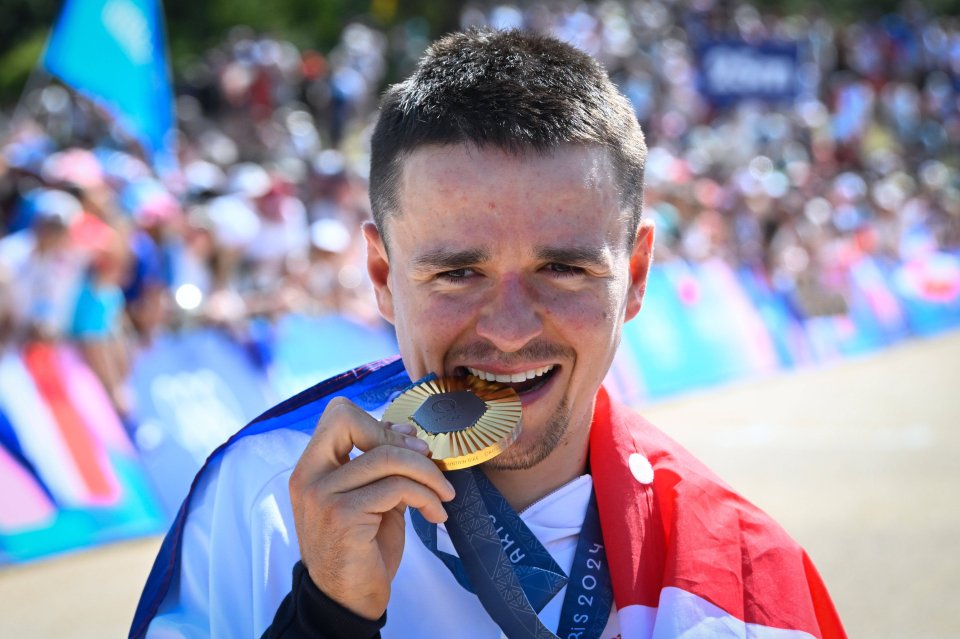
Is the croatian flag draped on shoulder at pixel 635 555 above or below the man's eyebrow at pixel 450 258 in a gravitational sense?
below

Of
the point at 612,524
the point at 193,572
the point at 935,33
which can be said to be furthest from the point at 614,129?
the point at 935,33

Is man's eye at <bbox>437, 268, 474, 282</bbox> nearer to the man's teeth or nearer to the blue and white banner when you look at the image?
the man's teeth

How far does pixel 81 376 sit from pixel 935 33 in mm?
29430

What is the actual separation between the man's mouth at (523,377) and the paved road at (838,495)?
11.9 ft

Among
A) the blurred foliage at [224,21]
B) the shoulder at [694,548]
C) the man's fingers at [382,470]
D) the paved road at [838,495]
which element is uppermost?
the blurred foliage at [224,21]

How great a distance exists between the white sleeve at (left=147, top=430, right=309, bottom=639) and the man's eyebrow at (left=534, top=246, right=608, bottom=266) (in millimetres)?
619

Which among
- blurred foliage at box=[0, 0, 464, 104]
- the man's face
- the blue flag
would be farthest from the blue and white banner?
the man's face

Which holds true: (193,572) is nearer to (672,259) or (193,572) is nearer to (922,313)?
(672,259)

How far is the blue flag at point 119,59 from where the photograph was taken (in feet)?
25.0

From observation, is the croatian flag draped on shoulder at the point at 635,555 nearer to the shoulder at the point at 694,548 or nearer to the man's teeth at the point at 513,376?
the shoulder at the point at 694,548

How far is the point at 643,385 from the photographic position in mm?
10250

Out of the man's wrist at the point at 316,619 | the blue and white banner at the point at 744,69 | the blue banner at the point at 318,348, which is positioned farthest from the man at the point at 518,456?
the blue and white banner at the point at 744,69

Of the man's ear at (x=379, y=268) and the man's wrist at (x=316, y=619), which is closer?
the man's wrist at (x=316, y=619)

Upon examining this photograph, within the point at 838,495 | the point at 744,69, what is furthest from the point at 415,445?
the point at 744,69
